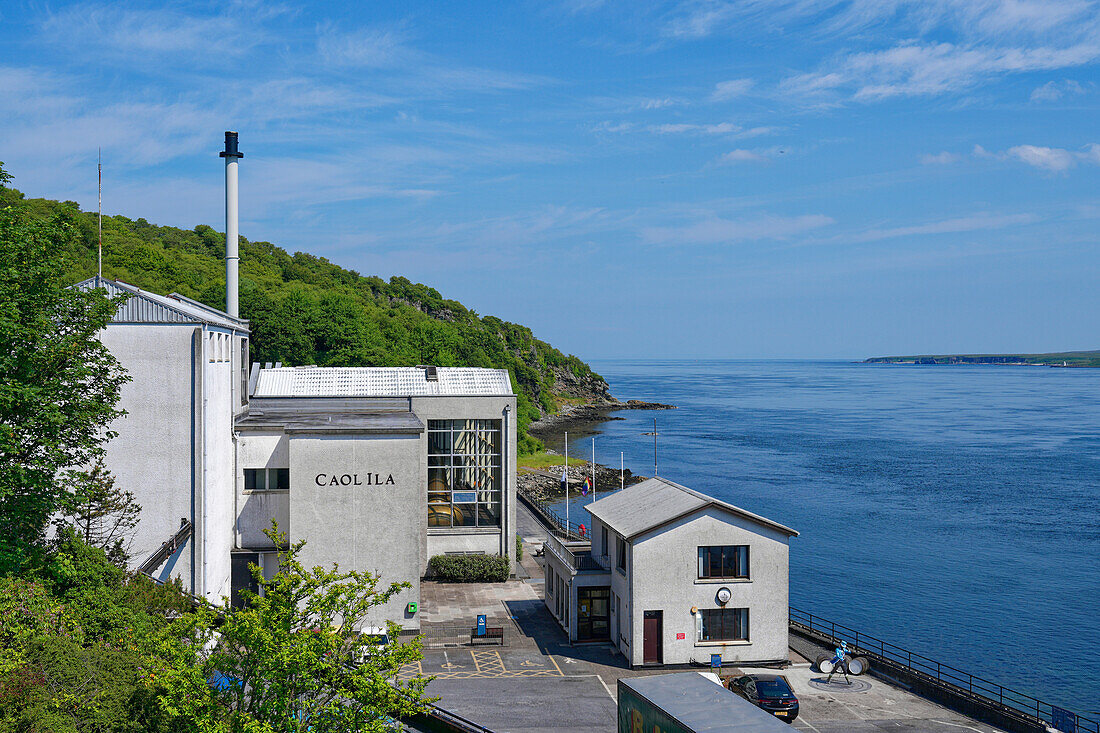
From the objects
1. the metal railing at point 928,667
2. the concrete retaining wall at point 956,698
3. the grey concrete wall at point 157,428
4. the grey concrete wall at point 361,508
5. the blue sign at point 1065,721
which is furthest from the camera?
the grey concrete wall at point 361,508

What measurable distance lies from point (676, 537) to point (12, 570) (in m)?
22.7

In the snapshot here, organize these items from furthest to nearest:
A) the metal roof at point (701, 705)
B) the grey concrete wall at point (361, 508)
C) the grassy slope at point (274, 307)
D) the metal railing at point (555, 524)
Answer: the grassy slope at point (274, 307) < the metal railing at point (555, 524) < the grey concrete wall at point (361, 508) < the metal roof at point (701, 705)

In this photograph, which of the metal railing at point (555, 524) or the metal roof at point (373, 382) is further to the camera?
the metal railing at point (555, 524)

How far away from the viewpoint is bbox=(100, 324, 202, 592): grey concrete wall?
34.7 metres

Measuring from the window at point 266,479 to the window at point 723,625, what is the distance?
2001 centimetres

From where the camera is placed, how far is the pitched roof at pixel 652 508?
117 ft

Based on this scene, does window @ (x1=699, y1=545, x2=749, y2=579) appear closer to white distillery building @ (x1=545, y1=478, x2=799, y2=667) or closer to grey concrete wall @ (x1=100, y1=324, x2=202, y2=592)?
white distillery building @ (x1=545, y1=478, x2=799, y2=667)

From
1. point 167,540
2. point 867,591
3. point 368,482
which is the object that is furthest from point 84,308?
point 867,591

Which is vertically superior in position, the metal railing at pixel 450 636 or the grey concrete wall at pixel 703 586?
the grey concrete wall at pixel 703 586

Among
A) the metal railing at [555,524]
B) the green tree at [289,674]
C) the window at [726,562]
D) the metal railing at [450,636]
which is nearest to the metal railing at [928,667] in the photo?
the window at [726,562]

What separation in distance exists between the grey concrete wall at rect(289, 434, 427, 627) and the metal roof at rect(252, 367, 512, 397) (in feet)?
43.8

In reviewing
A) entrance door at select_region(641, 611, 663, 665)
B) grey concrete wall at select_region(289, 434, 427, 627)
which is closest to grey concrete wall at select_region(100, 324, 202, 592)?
grey concrete wall at select_region(289, 434, 427, 627)

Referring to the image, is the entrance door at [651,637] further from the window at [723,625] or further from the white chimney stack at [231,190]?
the white chimney stack at [231,190]

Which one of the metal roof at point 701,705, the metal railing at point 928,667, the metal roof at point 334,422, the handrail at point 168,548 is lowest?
the metal railing at point 928,667
